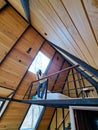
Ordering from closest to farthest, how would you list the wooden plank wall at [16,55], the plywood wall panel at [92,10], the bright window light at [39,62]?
1. the plywood wall panel at [92,10]
2. the wooden plank wall at [16,55]
3. the bright window light at [39,62]

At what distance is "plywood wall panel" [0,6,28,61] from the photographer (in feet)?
11.7

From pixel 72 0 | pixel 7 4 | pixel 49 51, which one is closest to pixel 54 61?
pixel 49 51

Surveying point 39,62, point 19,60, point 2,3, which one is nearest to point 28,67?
point 19,60

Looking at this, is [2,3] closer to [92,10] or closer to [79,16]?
[79,16]

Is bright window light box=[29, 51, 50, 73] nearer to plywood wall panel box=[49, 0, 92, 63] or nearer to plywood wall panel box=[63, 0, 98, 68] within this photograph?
plywood wall panel box=[49, 0, 92, 63]

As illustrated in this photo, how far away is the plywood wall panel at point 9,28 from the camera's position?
11.7ft

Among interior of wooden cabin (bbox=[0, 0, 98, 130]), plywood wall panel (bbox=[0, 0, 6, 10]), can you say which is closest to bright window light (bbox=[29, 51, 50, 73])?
interior of wooden cabin (bbox=[0, 0, 98, 130])

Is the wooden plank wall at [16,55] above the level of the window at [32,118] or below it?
above

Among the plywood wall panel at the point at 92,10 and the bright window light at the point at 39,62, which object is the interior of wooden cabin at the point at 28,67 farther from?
the plywood wall panel at the point at 92,10

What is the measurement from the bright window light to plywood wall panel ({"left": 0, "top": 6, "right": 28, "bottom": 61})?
1295 millimetres

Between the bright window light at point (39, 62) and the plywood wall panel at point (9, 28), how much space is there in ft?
4.25

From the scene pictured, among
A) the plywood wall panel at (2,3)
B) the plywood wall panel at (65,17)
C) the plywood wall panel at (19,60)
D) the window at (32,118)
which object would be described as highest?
the plywood wall panel at (2,3)

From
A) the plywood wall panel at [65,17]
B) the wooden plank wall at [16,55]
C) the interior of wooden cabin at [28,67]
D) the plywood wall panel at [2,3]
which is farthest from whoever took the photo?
the wooden plank wall at [16,55]

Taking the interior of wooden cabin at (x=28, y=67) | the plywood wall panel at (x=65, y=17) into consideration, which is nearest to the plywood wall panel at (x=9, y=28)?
the interior of wooden cabin at (x=28, y=67)
